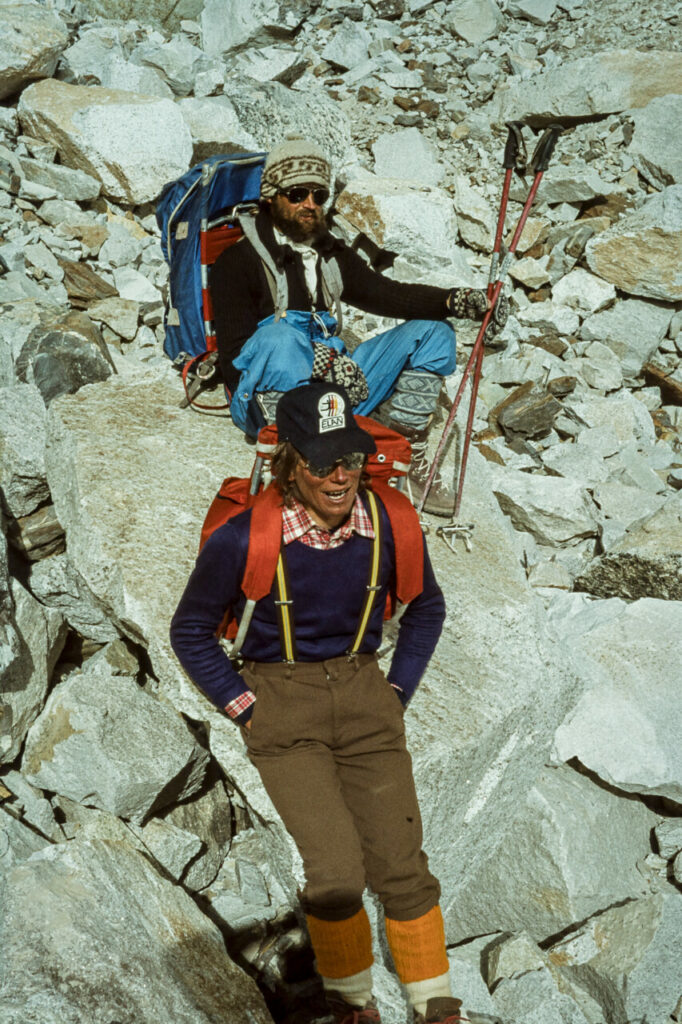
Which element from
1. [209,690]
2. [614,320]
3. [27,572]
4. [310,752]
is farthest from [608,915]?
[614,320]

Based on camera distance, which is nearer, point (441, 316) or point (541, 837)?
point (541, 837)

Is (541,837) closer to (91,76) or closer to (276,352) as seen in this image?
(276,352)

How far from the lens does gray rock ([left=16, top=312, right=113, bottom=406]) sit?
20.9 ft

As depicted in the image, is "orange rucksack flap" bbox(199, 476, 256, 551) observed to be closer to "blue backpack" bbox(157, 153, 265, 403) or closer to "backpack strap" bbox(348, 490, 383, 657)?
"backpack strap" bbox(348, 490, 383, 657)

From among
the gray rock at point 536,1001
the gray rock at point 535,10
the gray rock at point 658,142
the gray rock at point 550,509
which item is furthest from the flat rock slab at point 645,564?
the gray rock at point 535,10

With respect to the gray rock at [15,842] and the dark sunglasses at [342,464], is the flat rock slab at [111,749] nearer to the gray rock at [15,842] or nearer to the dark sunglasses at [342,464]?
the gray rock at [15,842]

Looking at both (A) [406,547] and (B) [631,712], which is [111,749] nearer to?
(A) [406,547]

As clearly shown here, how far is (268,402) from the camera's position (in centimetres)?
518

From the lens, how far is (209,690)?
143 inches

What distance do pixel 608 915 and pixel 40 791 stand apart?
3113 millimetres

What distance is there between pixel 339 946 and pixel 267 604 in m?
1.40

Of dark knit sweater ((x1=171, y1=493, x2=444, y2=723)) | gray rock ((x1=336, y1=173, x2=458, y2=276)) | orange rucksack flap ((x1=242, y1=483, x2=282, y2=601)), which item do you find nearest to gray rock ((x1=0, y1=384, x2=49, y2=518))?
dark knit sweater ((x1=171, y1=493, x2=444, y2=723))

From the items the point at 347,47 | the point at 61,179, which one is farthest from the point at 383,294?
the point at 347,47

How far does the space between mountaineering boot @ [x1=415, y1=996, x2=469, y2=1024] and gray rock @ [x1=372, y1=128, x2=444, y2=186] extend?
29.6ft
